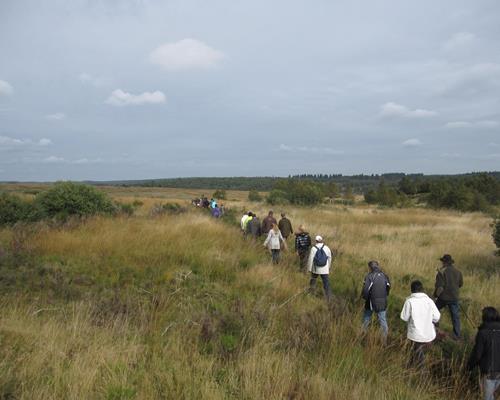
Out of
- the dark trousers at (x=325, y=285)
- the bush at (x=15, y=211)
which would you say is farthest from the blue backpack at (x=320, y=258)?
the bush at (x=15, y=211)

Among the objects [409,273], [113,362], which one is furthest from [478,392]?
[409,273]

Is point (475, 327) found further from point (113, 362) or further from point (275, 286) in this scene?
point (113, 362)

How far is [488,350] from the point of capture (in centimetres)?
430

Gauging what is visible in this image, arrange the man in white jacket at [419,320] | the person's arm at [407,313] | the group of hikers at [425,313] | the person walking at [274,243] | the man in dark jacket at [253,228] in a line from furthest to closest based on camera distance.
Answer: the man in dark jacket at [253,228] → the person walking at [274,243] → the person's arm at [407,313] → the man in white jacket at [419,320] → the group of hikers at [425,313]

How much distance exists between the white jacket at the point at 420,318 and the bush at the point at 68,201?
12526mm

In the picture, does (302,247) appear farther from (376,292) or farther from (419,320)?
(419,320)

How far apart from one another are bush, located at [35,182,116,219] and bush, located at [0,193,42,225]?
1.32ft

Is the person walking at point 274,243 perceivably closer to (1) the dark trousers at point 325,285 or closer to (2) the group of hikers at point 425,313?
(2) the group of hikers at point 425,313

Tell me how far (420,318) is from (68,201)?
44.8ft

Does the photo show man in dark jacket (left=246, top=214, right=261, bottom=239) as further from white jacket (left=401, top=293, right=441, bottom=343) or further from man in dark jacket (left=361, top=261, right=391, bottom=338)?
white jacket (left=401, top=293, right=441, bottom=343)

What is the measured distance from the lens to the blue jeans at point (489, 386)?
416cm

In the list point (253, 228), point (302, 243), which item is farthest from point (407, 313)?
point (253, 228)

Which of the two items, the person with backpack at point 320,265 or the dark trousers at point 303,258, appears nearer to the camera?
the person with backpack at point 320,265

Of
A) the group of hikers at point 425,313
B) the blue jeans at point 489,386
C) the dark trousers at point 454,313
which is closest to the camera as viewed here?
the blue jeans at point 489,386
